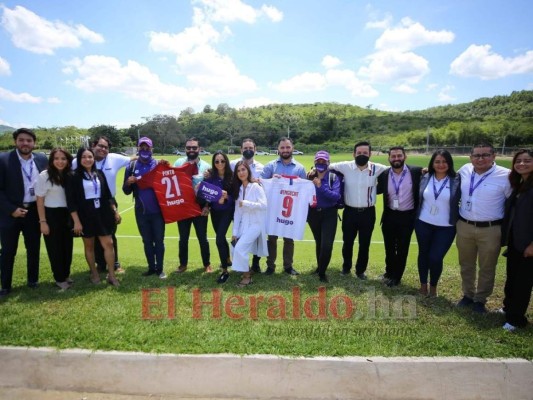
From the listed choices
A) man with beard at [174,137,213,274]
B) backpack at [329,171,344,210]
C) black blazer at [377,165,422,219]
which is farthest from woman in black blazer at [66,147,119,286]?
black blazer at [377,165,422,219]

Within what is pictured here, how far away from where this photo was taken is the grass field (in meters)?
3.67

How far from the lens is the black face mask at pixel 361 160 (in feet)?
18.4

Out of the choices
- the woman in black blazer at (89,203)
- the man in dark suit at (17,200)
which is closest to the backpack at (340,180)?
the woman in black blazer at (89,203)

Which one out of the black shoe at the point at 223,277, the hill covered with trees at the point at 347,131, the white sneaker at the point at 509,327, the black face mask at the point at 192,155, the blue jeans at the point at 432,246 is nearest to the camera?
the white sneaker at the point at 509,327

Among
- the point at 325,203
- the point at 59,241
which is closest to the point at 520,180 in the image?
the point at 325,203

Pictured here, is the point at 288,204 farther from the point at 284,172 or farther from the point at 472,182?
the point at 472,182

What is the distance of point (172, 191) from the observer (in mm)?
5859

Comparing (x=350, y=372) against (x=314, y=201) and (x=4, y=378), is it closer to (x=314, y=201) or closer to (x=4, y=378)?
(x=314, y=201)

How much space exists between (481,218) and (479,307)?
1173mm

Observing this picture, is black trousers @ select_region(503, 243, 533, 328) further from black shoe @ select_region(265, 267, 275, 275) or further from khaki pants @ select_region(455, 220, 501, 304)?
black shoe @ select_region(265, 267, 275, 275)

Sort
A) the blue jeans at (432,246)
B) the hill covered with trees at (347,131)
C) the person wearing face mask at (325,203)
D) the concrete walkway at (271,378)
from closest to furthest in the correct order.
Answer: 1. the concrete walkway at (271,378)
2. the blue jeans at (432,246)
3. the person wearing face mask at (325,203)
4. the hill covered with trees at (347,131)

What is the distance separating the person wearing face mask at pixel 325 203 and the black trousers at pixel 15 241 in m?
4.23

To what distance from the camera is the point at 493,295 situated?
17.0 feet

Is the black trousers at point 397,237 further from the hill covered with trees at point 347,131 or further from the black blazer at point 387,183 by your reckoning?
the hill covered with trees at point 347,131
